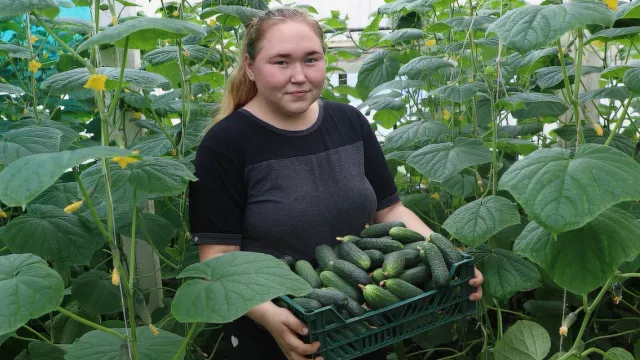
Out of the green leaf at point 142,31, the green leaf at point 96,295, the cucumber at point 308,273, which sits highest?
the green leaf at point 142,31

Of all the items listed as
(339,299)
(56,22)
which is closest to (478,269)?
(339,299)

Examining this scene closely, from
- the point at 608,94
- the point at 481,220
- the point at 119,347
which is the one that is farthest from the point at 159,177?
the point at 608,94

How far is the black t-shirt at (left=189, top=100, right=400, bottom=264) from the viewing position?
7.38 ft

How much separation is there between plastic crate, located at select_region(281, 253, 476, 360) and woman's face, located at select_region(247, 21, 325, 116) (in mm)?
613

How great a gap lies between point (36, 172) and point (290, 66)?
0.98 m

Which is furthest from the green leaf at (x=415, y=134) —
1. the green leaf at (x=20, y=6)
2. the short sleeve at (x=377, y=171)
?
the green leaf at (x=20, y=6)

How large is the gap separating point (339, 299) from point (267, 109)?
741mm

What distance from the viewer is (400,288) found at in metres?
1.93

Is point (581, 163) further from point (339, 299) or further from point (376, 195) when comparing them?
point (376, 195)

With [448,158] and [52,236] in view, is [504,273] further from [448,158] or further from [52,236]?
[52,236]

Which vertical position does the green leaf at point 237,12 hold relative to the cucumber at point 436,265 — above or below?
above

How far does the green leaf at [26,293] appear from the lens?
5.14 feet

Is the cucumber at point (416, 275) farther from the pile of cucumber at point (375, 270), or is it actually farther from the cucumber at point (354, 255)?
the cucumber at point (354, 255)

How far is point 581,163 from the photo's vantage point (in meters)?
1.70
